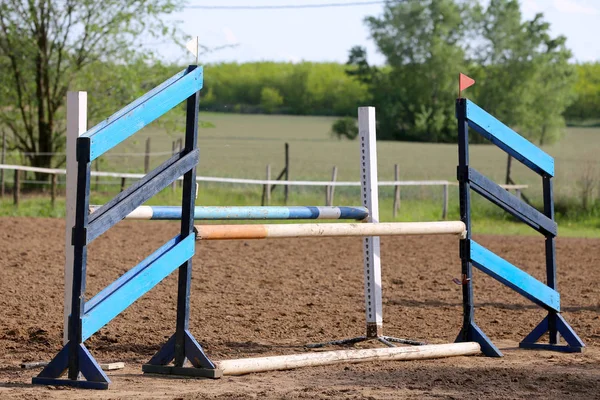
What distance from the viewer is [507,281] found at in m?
5.52

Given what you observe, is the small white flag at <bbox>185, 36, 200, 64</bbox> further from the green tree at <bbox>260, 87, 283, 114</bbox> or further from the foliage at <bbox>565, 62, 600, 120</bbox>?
the foliage at <bbox>565, 62, 600, 120</bbox>

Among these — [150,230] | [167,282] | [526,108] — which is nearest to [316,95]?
[526,108]

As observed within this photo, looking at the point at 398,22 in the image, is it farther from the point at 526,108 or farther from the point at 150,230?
the point at 150,230

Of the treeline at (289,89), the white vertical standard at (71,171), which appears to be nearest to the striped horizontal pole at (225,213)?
the white vertical standard at (71,171)

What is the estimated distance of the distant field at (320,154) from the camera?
95.2 ft

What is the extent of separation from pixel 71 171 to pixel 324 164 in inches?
1387

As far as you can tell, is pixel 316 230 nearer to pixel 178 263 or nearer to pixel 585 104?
pixel 178 263

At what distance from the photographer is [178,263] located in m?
4.44

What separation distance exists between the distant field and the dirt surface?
35.6 feet

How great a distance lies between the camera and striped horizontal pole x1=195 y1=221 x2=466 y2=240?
4500 mm

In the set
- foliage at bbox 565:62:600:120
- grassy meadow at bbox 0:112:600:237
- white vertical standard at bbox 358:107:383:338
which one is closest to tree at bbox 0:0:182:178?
grassy meadow at bbox 0:112:600:237

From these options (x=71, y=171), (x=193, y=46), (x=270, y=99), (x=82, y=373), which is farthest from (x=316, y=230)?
(x=270, y=99)

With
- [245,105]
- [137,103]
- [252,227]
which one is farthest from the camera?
[245,105]

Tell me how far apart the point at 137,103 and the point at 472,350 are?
2574 millimetres
